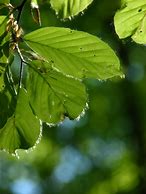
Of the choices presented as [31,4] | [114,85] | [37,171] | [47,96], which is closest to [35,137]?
[47,96]

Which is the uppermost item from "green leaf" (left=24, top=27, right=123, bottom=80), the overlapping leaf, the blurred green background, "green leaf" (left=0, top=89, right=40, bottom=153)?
the overlapping leaf

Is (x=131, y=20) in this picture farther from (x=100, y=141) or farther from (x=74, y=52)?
(x=100, y=141)

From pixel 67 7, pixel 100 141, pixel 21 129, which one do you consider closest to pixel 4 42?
pixel 67 7

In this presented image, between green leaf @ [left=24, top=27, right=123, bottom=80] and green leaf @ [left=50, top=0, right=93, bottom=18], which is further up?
green leaf @ [left=50, top=0, right=93, bottom=18]

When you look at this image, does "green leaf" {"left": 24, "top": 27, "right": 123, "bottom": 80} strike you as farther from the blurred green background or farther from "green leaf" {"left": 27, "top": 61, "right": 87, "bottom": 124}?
the blurred green background

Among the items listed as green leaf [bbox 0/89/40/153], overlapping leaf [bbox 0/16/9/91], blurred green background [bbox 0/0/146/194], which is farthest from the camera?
blurred green background [bbox 0/0/146/194]

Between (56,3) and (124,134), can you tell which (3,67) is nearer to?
(56,3)

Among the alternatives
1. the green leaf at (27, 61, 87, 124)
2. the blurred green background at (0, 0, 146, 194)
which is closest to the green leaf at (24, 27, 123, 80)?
the green leaf at (27, 61, 87, 124)
